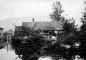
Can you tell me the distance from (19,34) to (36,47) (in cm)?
167

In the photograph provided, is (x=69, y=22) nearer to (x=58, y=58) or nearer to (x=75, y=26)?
(x=75, y=26)

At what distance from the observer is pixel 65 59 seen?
1413cm

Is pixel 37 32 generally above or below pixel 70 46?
above

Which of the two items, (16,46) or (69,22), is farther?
(69,22)

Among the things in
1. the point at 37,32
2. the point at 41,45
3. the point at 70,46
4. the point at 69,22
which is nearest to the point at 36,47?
the point at 41,45

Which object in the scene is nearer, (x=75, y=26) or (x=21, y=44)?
(x=21, y=44)

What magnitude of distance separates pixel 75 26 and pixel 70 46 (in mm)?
2286

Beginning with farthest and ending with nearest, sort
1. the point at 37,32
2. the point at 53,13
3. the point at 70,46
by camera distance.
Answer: the point at 53,13, the point at 37,32, the point at 70,46

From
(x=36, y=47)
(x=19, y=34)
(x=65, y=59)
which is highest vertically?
(x=19, y=34)

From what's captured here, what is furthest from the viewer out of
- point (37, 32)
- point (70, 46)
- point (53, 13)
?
point (53, 13)

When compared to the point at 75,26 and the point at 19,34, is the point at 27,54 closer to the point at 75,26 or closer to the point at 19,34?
the point at 19,34

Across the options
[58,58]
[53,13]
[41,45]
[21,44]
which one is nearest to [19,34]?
[21,44]

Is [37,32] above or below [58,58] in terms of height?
above

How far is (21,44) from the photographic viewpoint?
14133mm
